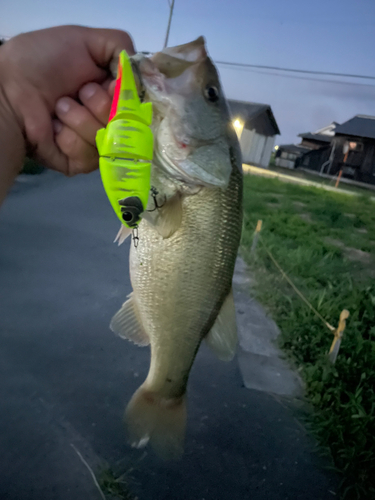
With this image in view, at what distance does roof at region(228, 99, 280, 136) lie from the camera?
2533cm

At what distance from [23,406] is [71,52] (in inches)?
101

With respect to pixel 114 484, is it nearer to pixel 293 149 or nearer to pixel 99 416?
pixel 99 416

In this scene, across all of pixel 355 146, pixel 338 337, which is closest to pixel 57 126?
pixel 338 337

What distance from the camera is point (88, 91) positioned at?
1.32 meters

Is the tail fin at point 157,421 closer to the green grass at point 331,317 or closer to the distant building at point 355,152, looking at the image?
the green grass at point 331,317

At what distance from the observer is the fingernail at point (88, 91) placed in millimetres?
1312

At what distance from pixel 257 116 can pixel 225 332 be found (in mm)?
26863

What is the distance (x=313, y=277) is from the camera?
582cm

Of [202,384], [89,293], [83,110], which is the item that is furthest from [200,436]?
[83,110]

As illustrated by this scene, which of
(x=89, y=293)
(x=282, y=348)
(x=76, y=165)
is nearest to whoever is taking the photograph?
(x=76, y=165)

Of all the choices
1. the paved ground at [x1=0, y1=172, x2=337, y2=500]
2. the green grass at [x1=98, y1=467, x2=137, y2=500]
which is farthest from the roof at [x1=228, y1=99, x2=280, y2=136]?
the green grass at [x1=98, y1=467, x2=137, y2=500]

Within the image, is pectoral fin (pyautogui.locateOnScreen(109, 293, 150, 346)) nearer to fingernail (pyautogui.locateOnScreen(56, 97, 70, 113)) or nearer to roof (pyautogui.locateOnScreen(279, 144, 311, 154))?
fingernail (pyautogui.locateOnScreen(56, 97, 70, 113))

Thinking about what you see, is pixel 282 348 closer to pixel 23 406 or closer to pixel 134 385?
pixel 134 385

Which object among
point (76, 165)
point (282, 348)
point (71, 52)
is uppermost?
point (71, 52)
